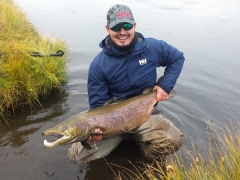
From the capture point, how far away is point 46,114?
17.4ft

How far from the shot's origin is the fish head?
2.92 m

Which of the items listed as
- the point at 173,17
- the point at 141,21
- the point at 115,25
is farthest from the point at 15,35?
the point at 173,17

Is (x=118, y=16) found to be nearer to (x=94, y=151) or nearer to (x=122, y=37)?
(x=122, y=37)

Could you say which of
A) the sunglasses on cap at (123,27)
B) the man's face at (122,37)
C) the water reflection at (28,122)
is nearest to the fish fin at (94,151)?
the water reflection at (28,122)

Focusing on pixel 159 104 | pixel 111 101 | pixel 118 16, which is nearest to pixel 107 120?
pixel 111 101

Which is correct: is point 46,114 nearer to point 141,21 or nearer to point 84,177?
point 84,177

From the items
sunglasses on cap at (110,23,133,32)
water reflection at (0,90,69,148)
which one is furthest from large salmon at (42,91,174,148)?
water reflection at (0,90,69,148)

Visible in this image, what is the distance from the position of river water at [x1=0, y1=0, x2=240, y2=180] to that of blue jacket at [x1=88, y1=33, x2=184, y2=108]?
107cm

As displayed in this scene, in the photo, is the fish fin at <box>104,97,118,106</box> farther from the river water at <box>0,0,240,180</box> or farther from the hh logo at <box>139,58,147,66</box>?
the river water at <box>0,0,240,180</box>

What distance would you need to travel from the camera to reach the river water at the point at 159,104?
13.3 feet

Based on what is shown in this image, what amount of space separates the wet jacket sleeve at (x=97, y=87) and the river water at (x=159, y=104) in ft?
3.27

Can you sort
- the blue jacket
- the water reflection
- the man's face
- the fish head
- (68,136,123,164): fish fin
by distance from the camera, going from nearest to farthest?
the fish head
the man's face
the blue jacket
(68,136,123,164): fish fin
the water reflection

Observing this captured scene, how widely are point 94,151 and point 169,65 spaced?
71.1 inches

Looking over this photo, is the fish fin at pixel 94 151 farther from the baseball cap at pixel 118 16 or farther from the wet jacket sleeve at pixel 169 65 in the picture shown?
the baseball cap at pixel 118 16
